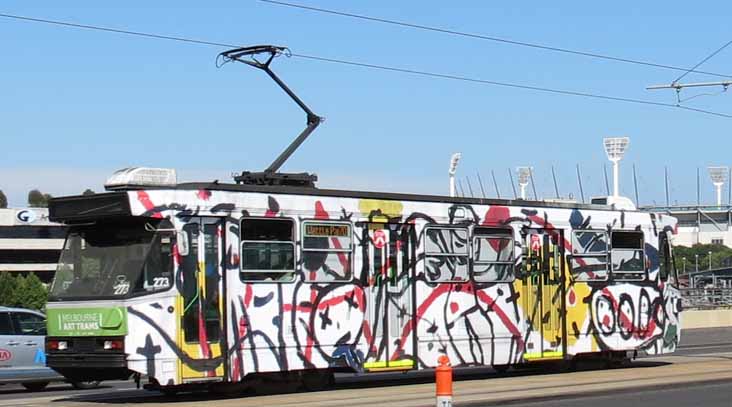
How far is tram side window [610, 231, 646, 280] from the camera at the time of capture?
22.9 meters

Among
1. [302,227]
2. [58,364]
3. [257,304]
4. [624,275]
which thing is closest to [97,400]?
[58,364]

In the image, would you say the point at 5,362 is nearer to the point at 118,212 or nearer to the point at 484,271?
the point at 118,212

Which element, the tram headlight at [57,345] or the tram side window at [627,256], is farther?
the tram side window at [627,256]

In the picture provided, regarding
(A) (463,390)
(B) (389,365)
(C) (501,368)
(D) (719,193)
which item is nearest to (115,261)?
(B) (389,365)

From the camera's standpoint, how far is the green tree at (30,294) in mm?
105375

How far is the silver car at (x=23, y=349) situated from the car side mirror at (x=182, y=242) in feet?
16.8

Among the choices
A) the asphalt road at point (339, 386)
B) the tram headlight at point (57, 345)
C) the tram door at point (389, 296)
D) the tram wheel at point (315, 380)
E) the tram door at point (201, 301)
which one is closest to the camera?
the tram door at point (201, 301)

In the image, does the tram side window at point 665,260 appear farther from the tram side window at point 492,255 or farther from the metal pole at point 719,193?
the metal pole at point 719,193

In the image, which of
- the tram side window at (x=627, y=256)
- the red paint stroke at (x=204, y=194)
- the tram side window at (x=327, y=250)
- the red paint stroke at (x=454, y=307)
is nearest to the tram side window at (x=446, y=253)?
the red paint stroke at (x=454, y=307)

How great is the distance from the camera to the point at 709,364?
891 inches

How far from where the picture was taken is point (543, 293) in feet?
70.4

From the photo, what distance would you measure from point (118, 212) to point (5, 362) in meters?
5.54

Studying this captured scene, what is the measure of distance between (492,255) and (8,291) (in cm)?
9585

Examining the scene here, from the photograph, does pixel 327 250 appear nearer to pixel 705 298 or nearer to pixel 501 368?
pixel 501 368
